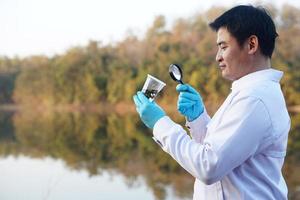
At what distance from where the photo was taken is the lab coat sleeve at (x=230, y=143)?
1.19m

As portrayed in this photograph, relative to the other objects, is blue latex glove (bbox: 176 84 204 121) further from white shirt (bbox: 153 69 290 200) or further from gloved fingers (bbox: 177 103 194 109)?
white shirt (bbox: 153 69 290 200)

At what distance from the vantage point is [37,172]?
938 cm

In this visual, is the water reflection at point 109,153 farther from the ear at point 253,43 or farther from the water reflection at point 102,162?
the ear at point 253,43

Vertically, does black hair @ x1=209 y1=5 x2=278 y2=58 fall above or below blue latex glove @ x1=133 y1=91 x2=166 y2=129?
above

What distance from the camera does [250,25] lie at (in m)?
1.32

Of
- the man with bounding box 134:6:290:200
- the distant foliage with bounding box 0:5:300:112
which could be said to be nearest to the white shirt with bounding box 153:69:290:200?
the man with bounding box 134:6:290:200

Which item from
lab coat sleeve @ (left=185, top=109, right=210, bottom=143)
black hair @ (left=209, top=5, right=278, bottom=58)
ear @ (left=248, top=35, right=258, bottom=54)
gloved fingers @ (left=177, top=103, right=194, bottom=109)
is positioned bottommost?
lab coat sleeve @ (left=185, top=109, right=210, bottom=143)

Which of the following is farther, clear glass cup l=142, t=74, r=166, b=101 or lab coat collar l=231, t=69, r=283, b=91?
clear glass cup l=142, t=74, r=166, b=101

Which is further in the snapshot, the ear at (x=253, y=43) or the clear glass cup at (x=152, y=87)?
the clear glass cup at (x=152, y=87)

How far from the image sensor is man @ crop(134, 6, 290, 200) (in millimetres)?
1194

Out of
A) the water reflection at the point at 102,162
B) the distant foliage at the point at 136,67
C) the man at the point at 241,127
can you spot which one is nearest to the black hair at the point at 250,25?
the man at the point at 241,127

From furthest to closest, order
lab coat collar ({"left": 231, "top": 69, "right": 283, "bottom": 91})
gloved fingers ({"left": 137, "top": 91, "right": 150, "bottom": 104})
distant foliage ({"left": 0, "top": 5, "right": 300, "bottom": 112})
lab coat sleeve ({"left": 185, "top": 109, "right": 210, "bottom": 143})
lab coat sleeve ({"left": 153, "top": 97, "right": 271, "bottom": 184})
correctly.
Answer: distant foliage ({"left": 0, "top": 5, "right": 300, "bottom": 112}), lab coat sleeve ({"left": 185, "top": 109, "right": 210, "bottom": 143}), gloved fingers ({"left": 137, "top": 91, "right": 150, "bottom": 104}), lab coat collar ({"left": 231, "top": 69, "right": 283, "bottom": 91}), lab coat sleeve ({"left": 153, "top": 97, "right": 271, "bottom": 184})

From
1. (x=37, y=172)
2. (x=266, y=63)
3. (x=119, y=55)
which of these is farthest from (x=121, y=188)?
(x=119, y=55)

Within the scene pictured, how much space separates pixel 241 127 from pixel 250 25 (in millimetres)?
297
